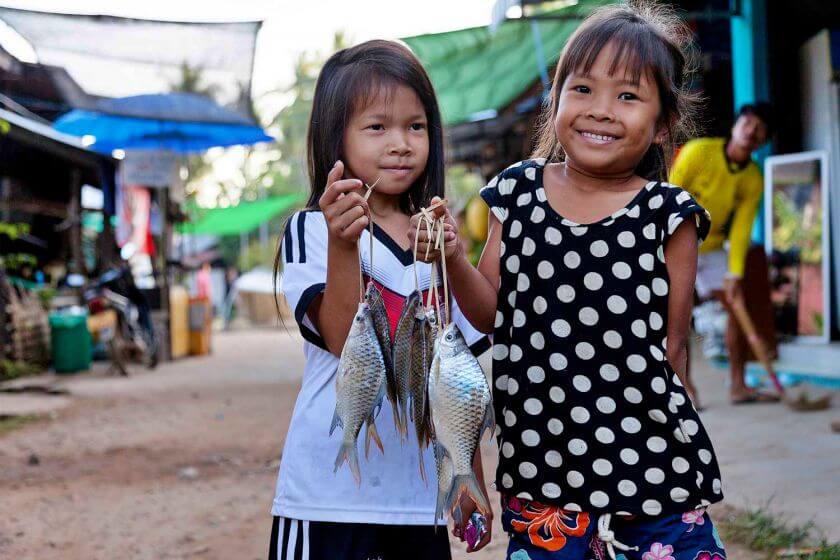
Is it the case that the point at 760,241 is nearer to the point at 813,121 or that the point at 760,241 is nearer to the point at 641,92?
the point at 813,121

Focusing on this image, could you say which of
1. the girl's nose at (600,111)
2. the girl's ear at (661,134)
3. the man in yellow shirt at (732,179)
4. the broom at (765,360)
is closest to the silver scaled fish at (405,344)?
the girl's nose at (600,111)

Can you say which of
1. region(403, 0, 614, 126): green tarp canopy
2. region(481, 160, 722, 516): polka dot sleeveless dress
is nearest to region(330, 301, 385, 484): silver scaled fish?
region(481, 160, 722, 516): polka dot sleeveless dress

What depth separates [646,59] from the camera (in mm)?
1766

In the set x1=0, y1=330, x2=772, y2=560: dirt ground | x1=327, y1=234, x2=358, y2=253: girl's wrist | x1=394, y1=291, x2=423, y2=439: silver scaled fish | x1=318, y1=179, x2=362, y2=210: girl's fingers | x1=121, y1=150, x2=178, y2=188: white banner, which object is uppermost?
x1=121, y1=150, x2=178, y2=188: white banner

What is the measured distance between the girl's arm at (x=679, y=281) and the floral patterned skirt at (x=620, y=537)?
0.98 ft

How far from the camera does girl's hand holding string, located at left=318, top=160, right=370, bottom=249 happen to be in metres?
1.57

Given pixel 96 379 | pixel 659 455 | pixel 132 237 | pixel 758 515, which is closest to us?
pixel 659 455

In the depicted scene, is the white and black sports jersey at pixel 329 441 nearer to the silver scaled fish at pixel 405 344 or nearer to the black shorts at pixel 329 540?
A: the black shorts at pixel 329 540

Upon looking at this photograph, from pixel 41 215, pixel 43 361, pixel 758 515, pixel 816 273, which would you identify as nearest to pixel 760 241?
pixel 816 273

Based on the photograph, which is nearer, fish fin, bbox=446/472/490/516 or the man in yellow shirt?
fish fin, bbox=446/472/490/516

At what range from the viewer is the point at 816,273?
24.4 ft

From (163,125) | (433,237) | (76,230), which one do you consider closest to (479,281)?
(433,237)

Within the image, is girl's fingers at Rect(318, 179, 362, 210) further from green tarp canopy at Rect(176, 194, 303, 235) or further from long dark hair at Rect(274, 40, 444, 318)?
green tarp canopy at Rect(176, 194, 303, 235)

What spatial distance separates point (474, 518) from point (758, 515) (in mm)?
2042
